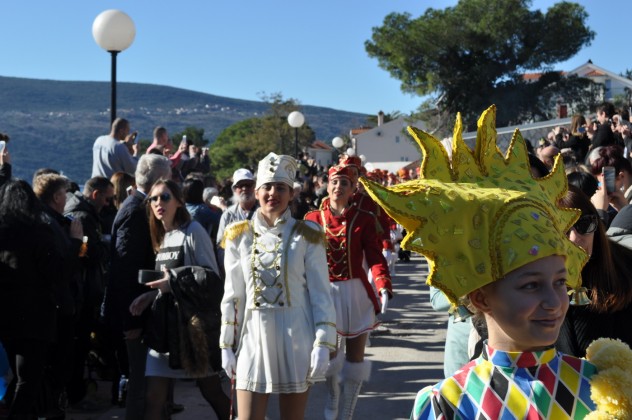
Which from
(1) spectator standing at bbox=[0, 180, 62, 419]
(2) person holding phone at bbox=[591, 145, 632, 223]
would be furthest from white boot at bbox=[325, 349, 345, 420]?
(2) person holding phone at bbox=[591, 145, 632, 223]

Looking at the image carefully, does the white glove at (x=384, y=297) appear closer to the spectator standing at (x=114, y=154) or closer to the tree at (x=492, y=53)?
the spectator standing at (x=114, y=154)

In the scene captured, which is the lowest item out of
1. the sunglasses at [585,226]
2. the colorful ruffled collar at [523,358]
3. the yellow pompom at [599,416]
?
the yellow pompom at [599,416]

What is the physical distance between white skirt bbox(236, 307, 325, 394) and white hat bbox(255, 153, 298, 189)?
2.73ft

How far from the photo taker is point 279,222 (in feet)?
18.4

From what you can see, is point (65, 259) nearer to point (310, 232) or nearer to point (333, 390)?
point (310, 232)

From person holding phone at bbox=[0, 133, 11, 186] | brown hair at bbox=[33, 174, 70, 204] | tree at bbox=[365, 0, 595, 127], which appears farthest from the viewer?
tree at bbox=[365, 0, 595, 127]

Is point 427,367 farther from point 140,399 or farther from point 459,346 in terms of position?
point 459,346

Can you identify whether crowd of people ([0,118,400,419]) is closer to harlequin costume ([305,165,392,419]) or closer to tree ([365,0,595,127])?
harlequin costume ([305,165,392,419])

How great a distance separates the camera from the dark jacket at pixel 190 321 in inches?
232

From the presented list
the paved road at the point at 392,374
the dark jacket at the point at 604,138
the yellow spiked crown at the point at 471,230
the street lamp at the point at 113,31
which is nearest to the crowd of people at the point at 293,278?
the yellow spiked crown at the point at 471,230

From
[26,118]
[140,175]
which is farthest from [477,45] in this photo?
[26,118]

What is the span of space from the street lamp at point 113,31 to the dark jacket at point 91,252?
2.90 m

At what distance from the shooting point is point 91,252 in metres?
7.61

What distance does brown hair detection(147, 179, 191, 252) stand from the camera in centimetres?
613
